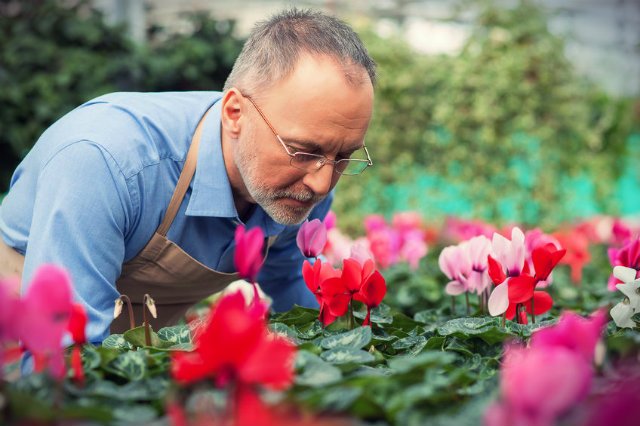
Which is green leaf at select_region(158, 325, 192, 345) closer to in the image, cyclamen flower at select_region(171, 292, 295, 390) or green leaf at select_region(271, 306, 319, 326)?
green leaf at select_region(271, 306, 319, 326)

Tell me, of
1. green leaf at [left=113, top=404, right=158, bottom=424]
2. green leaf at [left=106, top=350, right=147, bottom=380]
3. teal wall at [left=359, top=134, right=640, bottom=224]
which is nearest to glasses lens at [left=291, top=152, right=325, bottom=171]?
green leaf at [left=106, top=350, right=147, bottom=380]

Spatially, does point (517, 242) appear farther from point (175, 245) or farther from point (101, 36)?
point (101, 36)

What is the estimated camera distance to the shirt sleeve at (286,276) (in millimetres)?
3303

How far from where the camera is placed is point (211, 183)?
270cm

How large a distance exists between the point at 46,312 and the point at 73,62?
6.08 meters

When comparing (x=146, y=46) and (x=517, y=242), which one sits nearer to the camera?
(x=517, y=242)

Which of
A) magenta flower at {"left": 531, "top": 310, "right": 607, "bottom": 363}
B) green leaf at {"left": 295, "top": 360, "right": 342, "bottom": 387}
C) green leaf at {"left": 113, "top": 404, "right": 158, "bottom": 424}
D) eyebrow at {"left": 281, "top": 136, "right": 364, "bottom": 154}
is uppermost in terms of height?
magenta flower at {"left": 531, "top": 310, "right": 607, "bottom": 363}

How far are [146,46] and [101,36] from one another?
0.42 m

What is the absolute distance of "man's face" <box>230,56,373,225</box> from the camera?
235cm

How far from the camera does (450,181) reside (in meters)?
8.01

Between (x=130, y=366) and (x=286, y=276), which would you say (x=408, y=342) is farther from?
(x=286, y=276)

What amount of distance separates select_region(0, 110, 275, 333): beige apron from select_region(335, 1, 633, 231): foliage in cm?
490

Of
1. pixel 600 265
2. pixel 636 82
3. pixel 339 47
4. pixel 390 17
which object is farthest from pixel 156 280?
pixel 636 82

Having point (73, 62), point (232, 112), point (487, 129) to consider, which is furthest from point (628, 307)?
point (73, 62)
